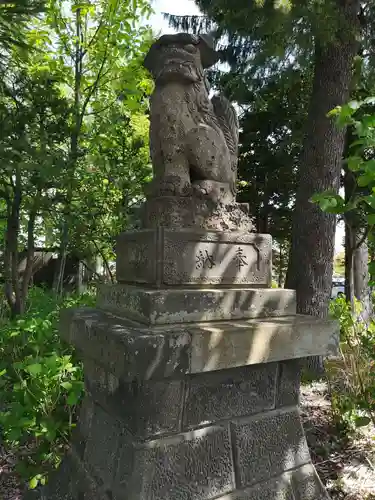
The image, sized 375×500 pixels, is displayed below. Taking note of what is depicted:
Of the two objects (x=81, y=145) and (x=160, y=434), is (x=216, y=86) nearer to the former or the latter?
(x=81, y=145)

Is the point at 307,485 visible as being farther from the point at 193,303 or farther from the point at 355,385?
the point at 355,385

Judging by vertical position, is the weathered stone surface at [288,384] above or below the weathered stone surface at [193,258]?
below

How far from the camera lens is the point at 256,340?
163 cm

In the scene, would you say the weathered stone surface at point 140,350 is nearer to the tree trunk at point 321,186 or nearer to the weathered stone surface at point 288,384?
the weathered stone surface at point 288,384

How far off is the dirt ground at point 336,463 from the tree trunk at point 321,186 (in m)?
1.56

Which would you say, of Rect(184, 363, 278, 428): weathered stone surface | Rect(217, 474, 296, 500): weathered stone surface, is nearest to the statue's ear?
Rect(184, 363, 278, 428): weathered stone surface

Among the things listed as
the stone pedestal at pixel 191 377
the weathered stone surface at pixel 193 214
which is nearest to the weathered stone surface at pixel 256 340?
the stone pedestal at pixel 191 377

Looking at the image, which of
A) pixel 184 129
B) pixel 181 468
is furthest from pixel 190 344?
pixel 184 129

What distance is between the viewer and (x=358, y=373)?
126 inches

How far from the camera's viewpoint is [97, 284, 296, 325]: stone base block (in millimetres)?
1609

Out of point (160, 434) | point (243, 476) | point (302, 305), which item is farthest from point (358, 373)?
point (160, 434)

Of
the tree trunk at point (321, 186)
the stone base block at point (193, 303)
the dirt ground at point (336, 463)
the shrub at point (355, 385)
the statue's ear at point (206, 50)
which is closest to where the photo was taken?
the stone base block at point (193, 303)

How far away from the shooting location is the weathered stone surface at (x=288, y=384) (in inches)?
76.2

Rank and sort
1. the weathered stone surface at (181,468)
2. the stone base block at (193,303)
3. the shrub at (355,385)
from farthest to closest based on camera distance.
A: the shrub at (355,385) → the stone base block at (193,303) → the weathered stone surface at (181,468)
